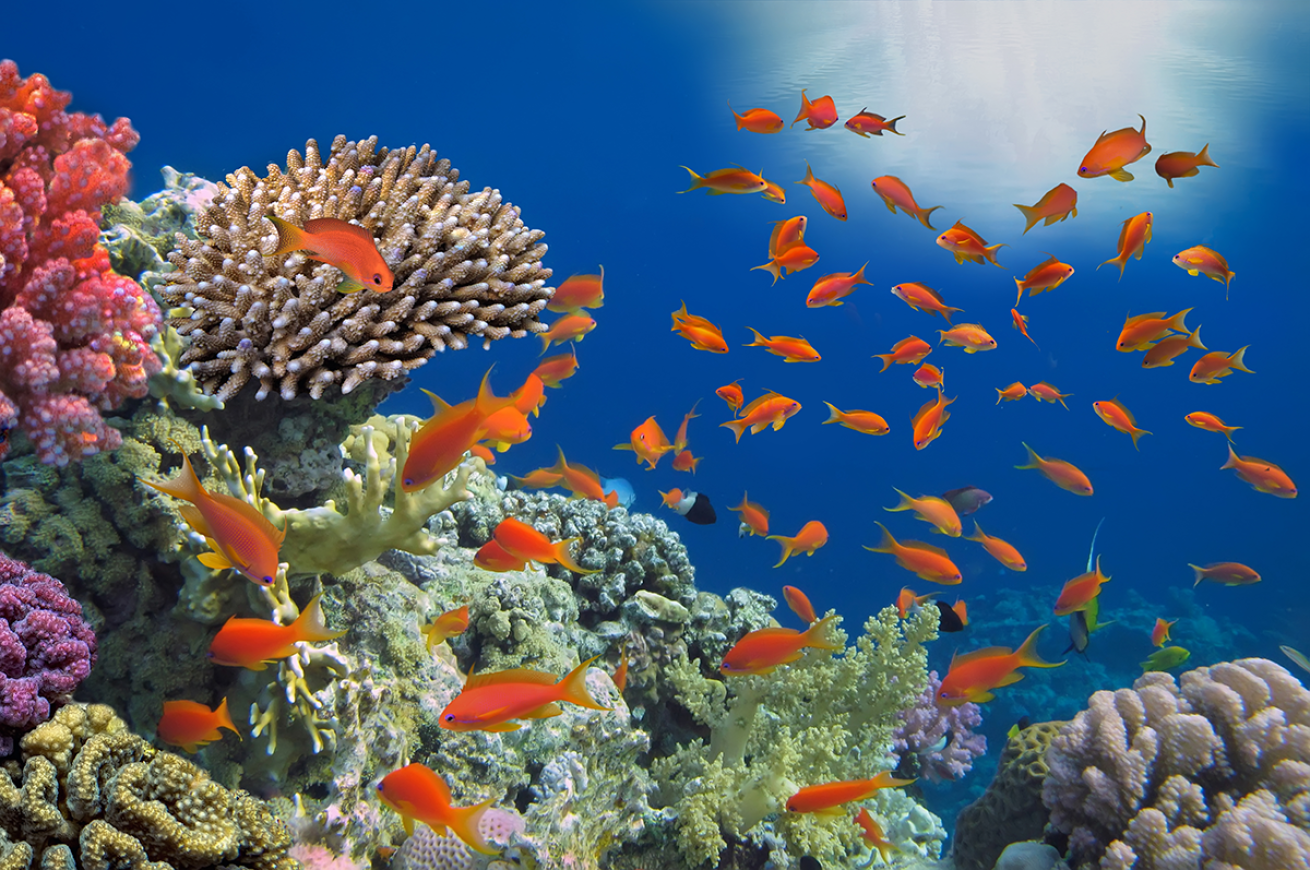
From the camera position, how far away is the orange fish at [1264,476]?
6.20 m

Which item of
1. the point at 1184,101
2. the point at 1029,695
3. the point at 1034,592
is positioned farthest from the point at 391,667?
the point at 1184,101

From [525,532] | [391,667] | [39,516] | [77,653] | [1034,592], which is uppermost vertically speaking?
[1034,592]

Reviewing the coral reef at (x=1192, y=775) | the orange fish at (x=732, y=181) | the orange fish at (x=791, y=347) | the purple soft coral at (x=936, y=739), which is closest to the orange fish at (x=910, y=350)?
the orange fish at (x=791, y=347)

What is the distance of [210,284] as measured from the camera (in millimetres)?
2779

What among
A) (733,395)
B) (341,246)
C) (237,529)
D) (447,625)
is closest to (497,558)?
(447,625)

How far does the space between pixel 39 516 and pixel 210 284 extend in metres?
1.27

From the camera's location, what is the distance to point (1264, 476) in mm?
6305

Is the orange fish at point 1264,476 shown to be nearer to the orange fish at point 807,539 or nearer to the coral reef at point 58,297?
the orange fish at point 807,539

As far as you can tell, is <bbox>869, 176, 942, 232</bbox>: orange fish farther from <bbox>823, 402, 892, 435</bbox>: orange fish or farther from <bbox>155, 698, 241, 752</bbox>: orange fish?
<bbox>155, 698, 241, 752</bbox>: orange fish

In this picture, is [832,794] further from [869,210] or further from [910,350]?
[869,210]

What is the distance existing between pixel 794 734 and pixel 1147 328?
4673 millimetres

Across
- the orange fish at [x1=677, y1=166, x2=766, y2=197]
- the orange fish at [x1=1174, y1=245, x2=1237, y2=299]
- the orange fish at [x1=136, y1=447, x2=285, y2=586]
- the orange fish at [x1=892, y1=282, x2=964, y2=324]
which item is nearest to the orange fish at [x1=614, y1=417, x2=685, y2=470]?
the orange fish at [x1=677, y1=166, x2=766, y2=197]

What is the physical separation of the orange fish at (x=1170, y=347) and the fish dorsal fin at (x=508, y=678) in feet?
19.3

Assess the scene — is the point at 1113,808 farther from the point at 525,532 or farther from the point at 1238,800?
the point at 525,532
